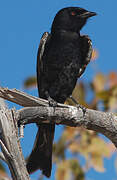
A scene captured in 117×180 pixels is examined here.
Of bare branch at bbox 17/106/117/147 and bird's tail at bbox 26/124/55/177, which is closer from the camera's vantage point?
bare branch at bbox 17/106/117/147

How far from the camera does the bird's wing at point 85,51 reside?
478 cm

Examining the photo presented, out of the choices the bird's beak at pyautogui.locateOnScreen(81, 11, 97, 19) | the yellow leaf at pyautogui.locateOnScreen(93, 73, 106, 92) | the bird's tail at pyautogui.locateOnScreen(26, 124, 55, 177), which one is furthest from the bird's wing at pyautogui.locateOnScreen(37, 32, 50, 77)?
the yellow leaf at pyautogui.locateOnScreen(93, 73, 106, 92)

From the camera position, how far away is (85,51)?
4.86 m

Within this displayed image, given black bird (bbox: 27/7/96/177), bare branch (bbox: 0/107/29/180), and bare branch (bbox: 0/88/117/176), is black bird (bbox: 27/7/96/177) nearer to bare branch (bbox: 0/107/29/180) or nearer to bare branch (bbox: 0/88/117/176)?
bare branch (bbox: 0/88/117/176)

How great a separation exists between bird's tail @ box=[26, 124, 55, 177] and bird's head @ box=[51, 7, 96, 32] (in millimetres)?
1407

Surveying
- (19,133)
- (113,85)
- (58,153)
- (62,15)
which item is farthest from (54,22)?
(19,133)

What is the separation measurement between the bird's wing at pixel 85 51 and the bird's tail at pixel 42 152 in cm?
89

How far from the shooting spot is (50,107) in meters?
3.23

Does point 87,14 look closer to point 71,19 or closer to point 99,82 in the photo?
point 71,19

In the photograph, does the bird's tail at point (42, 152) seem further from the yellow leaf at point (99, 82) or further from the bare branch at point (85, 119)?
the yellow leaf at point (99, 82)

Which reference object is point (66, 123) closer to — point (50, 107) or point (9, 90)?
point (50, 107)

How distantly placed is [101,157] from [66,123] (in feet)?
1.35

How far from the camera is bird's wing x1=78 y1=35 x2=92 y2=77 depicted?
4781 millimetres

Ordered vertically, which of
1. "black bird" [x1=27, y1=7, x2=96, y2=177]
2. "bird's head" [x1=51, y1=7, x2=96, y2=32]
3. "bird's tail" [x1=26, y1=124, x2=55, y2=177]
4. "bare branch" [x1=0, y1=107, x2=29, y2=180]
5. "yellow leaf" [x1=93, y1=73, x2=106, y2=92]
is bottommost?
"bare branch" [x1=0, y1=107, x2=29, y2=180]
